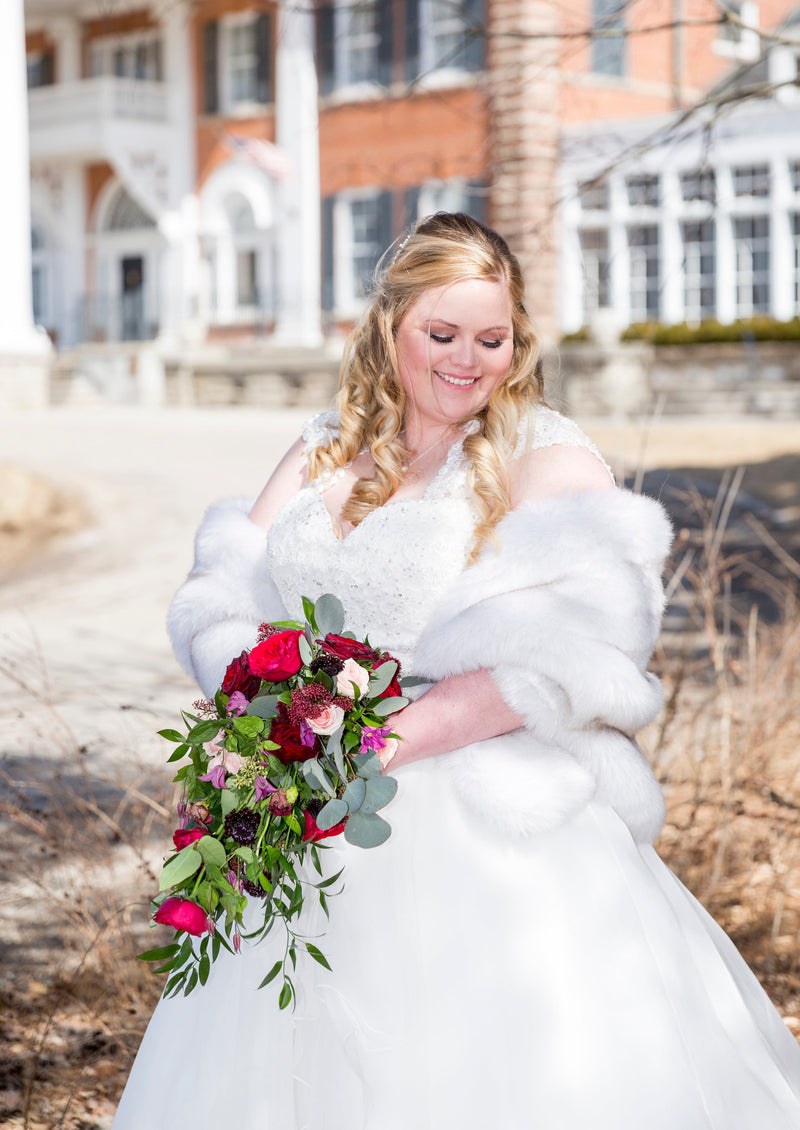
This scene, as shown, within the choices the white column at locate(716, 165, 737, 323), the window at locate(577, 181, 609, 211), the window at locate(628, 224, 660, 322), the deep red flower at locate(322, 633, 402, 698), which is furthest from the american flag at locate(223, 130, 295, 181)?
the deep red flower at locate(322, 633, 402, 698)

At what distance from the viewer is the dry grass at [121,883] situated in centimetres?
315

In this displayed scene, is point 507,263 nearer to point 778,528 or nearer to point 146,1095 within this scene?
point 146,1095

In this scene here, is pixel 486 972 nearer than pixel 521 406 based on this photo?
Yes

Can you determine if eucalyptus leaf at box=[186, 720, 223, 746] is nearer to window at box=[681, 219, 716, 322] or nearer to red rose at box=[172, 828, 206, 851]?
red rose at box=[172, 828, 206, 851]

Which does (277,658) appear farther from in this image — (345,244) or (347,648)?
(345,244)

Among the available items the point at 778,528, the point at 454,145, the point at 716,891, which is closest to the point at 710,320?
the point at 454,145

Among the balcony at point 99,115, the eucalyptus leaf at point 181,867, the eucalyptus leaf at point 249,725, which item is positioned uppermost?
the balcony at point 99,115

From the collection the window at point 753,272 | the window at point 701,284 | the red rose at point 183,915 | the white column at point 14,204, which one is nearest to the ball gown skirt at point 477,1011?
the red rose at point 183,915

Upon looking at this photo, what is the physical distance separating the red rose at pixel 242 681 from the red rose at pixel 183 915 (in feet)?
1.03

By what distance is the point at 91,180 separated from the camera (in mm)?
27891

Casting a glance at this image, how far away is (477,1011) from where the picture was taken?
198 centimetres

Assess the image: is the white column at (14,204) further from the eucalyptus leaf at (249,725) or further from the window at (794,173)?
the eucalyptus leaf at (249,725)

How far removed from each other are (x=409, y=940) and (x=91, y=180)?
2802 cm

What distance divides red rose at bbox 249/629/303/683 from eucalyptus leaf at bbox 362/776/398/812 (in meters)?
0.20
